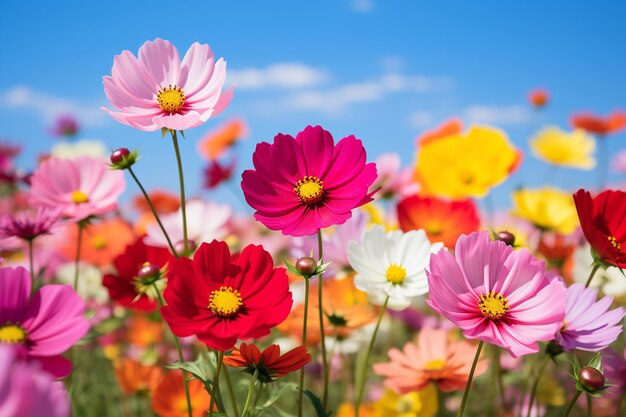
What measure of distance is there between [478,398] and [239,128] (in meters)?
2.10

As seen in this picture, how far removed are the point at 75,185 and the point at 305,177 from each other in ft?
2.26

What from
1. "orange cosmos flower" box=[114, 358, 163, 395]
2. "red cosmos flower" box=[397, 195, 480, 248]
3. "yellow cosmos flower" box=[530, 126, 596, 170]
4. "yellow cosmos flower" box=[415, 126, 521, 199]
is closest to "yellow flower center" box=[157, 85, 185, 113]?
"red cosmos flower" box=[397, 195, 480, 248]

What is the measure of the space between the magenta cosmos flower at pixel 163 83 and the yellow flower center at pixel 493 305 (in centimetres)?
46

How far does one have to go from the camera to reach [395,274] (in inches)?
41.9

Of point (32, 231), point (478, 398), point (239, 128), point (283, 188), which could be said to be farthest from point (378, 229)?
point (239, 128)

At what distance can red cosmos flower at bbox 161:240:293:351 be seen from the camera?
75cm

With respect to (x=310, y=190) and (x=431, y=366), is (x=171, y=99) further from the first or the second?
(x=431, y=366)

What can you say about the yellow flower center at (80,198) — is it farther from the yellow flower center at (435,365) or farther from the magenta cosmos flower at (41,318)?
the yellow flower center at (435,365)

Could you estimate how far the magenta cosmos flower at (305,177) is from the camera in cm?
88

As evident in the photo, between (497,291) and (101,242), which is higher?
(497,291)

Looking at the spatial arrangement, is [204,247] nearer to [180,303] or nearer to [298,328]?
[180,303]

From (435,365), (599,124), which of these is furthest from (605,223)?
(599,124)

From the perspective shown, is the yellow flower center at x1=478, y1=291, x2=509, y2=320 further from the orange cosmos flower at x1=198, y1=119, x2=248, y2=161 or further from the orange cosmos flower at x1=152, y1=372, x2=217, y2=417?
the orange cosmos flower at x1=198, y1=119, x2=248, y2=161

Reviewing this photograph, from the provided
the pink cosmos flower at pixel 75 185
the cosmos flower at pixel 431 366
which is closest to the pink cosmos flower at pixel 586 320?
the cosmos flower at pixel 431 366
